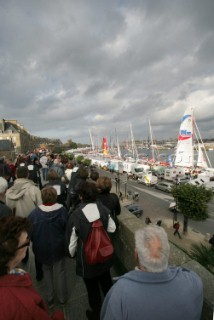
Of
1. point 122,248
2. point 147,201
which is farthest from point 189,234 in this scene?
point 122,248

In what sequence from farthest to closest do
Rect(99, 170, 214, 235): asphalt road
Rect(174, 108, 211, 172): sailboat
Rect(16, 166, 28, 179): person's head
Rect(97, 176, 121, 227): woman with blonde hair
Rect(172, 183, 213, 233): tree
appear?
Rect(174, 108, 211, 172): sailboat
Rect(99, 170, 214, 235): asphalt road
Rect(172, 183, 213, 233): tree
Rect(16, 166, 28, 179): person's head
Rect(97, 176, 121, 227): woman with blonde hair

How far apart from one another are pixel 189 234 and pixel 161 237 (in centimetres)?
1855

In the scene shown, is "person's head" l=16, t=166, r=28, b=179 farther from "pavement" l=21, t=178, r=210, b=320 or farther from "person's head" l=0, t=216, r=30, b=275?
"person's head" l=0, t=216, r=30, b=275

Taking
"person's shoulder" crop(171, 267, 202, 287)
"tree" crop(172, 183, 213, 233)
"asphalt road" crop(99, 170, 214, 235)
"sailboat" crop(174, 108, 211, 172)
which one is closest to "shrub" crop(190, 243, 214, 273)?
"person's shoulder" crop(171, 267, 202, 287)

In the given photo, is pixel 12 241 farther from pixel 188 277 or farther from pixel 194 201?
pixel 194 201

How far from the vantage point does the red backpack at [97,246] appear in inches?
89.8

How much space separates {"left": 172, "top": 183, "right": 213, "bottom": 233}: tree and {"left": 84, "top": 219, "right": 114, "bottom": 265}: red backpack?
1593 cm

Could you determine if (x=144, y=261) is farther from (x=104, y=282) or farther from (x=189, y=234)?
(x=189, y=234)

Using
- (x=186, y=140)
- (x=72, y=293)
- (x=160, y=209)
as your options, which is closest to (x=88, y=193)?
(x=72, y=293)

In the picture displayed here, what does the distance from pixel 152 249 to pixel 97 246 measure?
42.4 inches

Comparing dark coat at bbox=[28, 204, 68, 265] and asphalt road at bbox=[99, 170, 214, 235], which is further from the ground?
dark coat at bbox=[28, 204, 68, 265]

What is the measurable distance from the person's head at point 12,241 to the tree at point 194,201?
1701cm

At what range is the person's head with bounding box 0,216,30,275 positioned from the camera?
1313mm

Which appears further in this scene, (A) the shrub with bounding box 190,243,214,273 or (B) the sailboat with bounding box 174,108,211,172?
(B) the sailboat with bounding box 174,108,211,172
